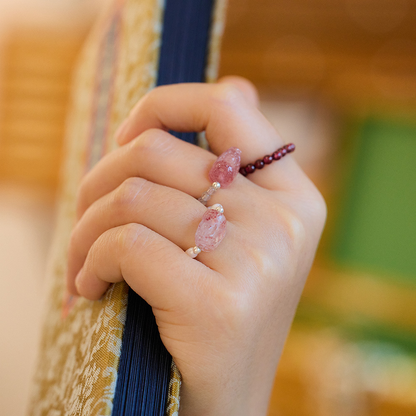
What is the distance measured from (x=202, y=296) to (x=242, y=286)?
45 millimetres

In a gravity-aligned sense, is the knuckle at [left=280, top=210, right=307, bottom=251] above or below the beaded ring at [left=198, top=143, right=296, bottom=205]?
below

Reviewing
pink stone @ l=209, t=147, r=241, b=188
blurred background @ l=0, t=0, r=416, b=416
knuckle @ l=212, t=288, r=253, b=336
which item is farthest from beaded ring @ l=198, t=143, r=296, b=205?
blurred background @ l=0, t=0, r=416, b=416

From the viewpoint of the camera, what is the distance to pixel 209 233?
34cm

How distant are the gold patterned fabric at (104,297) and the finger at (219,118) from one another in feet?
0.13

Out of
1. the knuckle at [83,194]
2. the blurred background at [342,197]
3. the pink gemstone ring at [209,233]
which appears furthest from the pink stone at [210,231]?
the blurred background at [342,197]

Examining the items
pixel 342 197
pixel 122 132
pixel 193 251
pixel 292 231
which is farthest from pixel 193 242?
pixel 342 197

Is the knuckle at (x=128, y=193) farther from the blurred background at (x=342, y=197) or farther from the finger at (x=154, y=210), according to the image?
the blurred background at (x=342, y=197)

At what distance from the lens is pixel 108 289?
16.6 inches

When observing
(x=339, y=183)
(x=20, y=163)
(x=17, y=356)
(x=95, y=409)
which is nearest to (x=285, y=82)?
(x=339, y=183)

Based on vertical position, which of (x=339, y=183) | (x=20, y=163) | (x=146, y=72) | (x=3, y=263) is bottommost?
(x=3, y=263)

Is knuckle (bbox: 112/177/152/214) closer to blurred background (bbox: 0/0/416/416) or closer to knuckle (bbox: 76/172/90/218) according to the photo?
knuckle (bbox: 76/172/90/218)

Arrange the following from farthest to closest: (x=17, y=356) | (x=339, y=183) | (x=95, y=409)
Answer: (x=339, y=183) < (x=17, y=356) < (x=95, y=409)

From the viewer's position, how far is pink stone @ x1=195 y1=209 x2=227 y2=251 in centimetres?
34

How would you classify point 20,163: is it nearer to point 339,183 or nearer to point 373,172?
point 339,183
